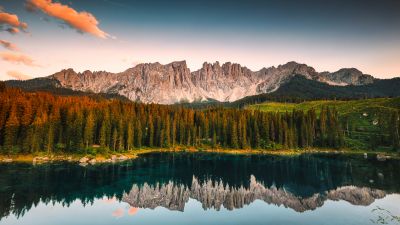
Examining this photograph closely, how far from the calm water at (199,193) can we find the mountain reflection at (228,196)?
20 centimetres

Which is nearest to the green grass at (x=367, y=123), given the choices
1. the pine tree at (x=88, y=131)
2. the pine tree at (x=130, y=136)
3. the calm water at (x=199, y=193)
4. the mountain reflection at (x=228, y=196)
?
the calm water at (x=199, y=193)

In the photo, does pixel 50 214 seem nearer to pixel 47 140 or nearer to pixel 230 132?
pixel 47 140

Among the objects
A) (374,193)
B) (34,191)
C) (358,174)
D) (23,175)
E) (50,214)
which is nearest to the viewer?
(50,214)

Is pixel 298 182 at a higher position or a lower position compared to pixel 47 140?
lower

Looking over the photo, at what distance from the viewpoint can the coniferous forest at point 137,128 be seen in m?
107

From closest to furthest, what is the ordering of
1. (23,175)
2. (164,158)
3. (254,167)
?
(23,175)
(254,167)
(164,158)

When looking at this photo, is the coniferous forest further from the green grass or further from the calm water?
the calm water

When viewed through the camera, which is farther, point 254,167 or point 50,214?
point 254,167

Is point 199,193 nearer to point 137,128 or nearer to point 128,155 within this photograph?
point 128,155

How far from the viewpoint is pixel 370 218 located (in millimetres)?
50594

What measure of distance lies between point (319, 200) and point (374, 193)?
1499 cm

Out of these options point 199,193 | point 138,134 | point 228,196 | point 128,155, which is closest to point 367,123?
point 138,134

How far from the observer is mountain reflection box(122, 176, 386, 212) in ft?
197

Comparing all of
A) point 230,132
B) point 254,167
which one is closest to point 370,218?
point 254,167
